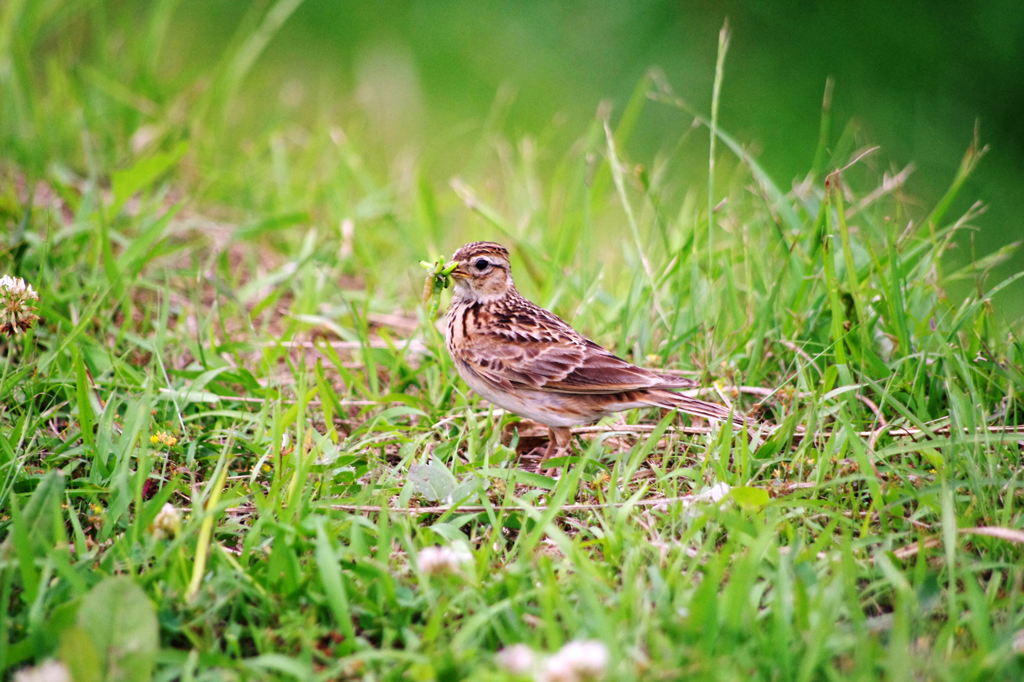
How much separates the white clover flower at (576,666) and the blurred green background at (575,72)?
20.7 feet

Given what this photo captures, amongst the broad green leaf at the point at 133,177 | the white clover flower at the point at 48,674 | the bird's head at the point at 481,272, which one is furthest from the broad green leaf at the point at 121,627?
the broad green leaf at the point at 133,177

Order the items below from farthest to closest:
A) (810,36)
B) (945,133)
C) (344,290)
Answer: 1. (810,36)
2. (945,133)
3. (344,290)

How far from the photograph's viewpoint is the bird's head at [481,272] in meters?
5.48

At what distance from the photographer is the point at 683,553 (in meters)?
3.69

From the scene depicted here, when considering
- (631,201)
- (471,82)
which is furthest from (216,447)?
(471,82)

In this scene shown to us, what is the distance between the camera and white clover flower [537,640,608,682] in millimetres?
2874

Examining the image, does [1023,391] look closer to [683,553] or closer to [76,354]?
[683,553]

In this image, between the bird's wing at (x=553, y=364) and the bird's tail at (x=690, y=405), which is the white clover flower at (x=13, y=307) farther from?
the bird's tail at (x=690, y=405)

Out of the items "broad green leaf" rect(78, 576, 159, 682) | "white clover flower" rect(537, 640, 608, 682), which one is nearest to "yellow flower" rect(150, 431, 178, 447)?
"broad green leaf" rect(78, 576, 159, 682)

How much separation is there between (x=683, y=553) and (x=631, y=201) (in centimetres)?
562

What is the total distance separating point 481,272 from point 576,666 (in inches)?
116

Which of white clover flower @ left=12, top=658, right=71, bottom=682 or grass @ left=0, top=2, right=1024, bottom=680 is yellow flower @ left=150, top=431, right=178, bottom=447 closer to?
grass @ left=0, top=2, right=1024, bottom=680

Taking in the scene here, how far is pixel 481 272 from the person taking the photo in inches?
217

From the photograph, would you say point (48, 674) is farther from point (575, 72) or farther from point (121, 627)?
point (575, 72)
